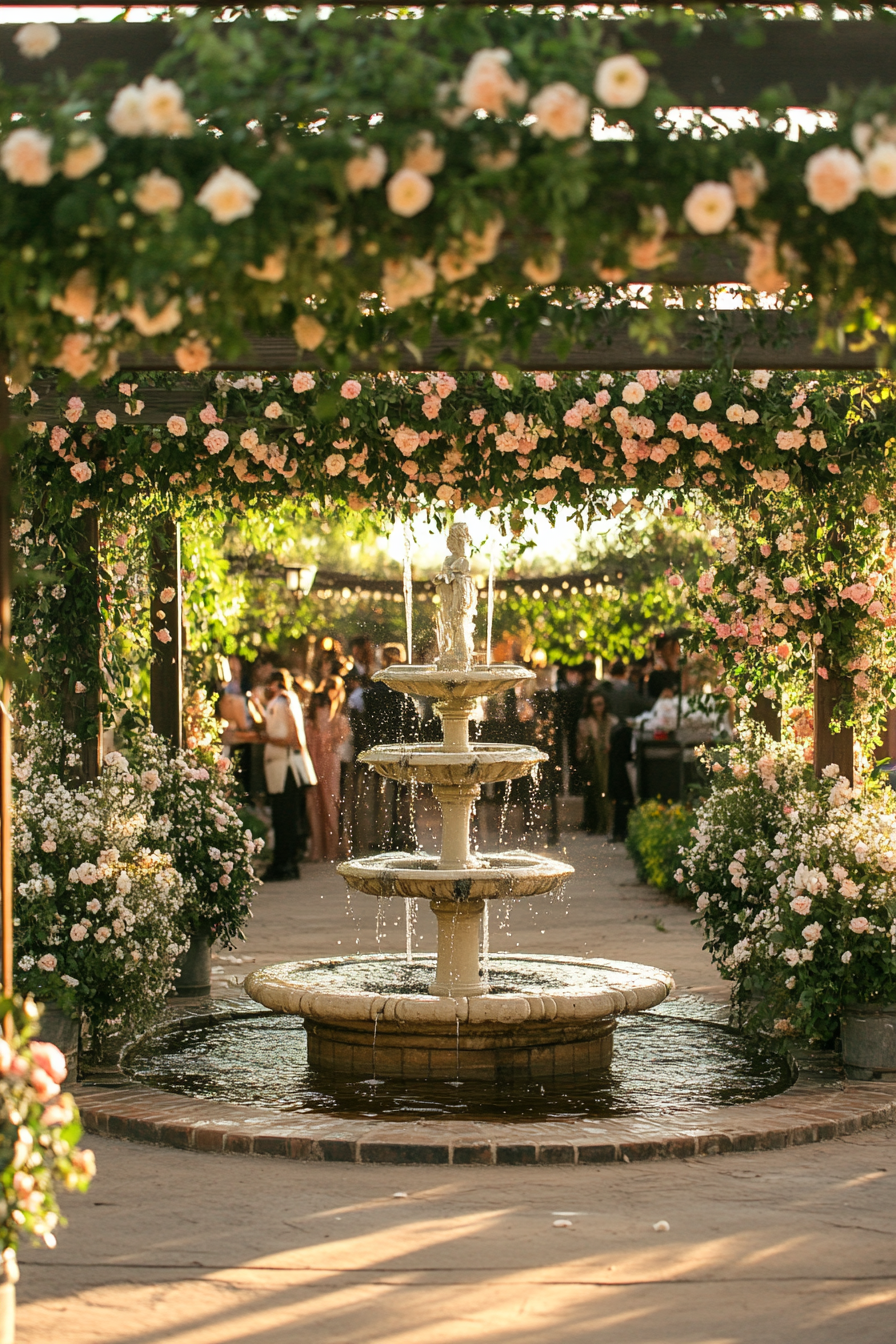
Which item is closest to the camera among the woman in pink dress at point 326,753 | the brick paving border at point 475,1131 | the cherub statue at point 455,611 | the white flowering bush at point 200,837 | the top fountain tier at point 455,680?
the brick paving border at point 475,1131

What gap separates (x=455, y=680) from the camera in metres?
6.94

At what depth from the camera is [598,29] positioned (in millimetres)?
2932

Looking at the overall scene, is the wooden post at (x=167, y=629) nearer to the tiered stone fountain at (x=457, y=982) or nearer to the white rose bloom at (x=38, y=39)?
the tiered stone fountain at (x=457, y=982)

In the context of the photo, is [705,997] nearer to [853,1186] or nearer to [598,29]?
[853,1186]

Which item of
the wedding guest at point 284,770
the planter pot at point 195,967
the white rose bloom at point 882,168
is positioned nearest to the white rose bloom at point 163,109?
the white rose bloom at point 882,168

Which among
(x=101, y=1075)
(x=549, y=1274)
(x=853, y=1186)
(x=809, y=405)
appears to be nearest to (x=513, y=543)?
(x=809, y=405)

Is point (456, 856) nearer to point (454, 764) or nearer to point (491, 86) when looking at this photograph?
point (454, 764)

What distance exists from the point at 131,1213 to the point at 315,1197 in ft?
1.88

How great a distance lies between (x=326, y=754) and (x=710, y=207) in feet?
36.4

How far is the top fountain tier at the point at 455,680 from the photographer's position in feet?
22.7

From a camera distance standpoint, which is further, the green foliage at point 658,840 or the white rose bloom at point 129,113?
the green foliage at point 658,840

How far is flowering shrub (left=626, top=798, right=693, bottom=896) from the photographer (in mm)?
12195

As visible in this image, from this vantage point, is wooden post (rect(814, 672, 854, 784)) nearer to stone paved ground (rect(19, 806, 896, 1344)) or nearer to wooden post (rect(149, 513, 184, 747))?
stone paved ground (rect(19, 806, 896, 1344))

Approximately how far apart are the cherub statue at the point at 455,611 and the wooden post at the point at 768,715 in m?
2.31
